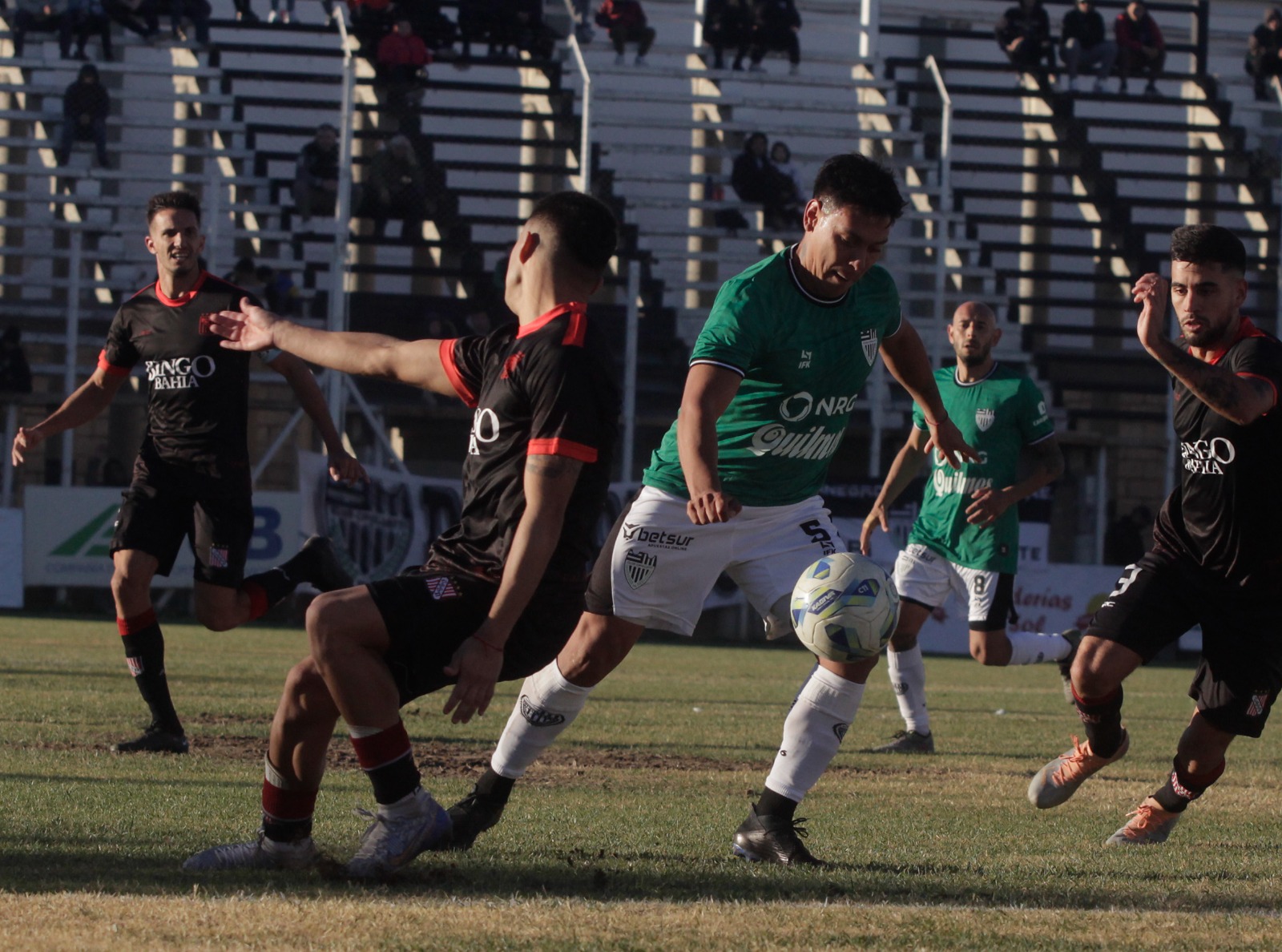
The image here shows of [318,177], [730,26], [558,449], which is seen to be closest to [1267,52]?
[730,26]

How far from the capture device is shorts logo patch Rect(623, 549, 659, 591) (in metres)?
5.82

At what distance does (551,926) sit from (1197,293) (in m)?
3.33

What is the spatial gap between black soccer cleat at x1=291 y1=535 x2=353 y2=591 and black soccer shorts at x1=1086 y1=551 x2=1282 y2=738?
4.10m

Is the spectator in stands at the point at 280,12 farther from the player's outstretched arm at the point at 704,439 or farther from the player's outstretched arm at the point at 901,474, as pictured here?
the player's outstretched arm at the point at 704,439

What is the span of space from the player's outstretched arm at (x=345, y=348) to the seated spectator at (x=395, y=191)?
2011cm

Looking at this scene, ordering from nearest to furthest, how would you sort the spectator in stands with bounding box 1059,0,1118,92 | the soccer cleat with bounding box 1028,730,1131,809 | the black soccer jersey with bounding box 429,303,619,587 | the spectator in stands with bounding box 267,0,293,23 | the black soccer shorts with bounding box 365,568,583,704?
the black soccer jersey with bounding box 429,303,619,587
the black soccer shorts with bounding box 365,568,583,704
the soccer cleat with bounding box 1028,730,1131,809
the spectator in stands with bounding box 267,0,293,23
the spectator in stands with bounding box 1059,0,1118,92

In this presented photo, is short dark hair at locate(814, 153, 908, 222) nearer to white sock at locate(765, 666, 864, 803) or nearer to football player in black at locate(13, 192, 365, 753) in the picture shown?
white sock at locate(765, 666, 864, 803)

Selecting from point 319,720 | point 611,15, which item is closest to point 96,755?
point 319,720

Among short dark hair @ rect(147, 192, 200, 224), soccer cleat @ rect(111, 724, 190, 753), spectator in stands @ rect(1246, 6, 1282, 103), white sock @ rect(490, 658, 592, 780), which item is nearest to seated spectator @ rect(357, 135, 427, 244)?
spectator in stands @ rect(1246, 6, 1282, 103)

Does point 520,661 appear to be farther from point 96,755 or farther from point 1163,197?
point 1163,197

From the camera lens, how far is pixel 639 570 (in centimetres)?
582

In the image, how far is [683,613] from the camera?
5.89 m

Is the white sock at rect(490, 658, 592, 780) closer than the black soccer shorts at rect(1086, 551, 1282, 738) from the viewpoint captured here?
Yes

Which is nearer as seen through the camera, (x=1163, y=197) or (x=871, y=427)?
(x=871, y=427)
